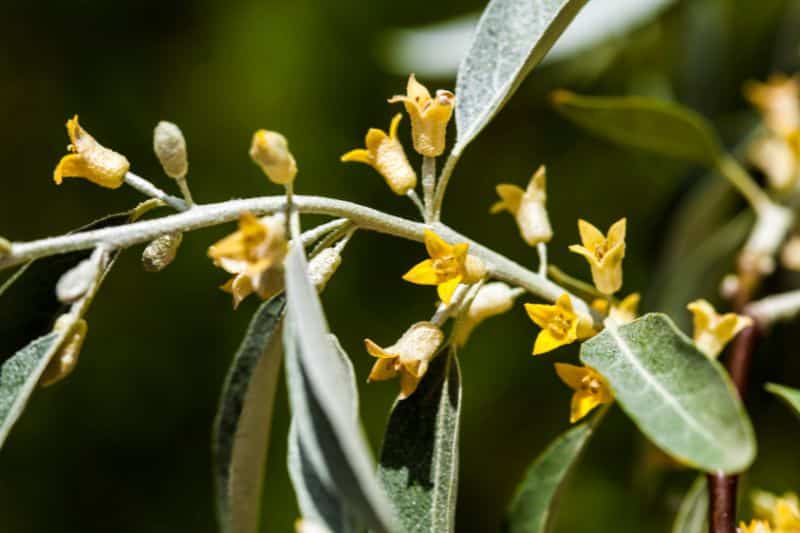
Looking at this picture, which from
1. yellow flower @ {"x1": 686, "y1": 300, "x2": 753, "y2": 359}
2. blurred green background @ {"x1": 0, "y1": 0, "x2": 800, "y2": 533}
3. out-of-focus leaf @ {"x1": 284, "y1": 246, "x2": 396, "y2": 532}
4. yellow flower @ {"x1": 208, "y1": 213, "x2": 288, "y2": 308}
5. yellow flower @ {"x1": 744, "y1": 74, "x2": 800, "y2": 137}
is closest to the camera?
out-of-focus leaf @ {"x1": 284, "y1": 246, "x2": 396, "y2": 532}

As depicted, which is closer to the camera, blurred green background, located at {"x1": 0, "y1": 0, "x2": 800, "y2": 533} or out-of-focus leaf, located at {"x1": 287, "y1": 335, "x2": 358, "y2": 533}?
out-of-focus leaf, located at {"x1": 287, "y1": 335, "x2": 358, "y2": 533}

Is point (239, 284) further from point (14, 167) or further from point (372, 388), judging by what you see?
point (14, 167)

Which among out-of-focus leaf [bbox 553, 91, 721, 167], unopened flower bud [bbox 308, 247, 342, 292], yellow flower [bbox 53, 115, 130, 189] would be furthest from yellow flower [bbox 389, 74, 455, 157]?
out-of-focus leaf [bbox 553, 91, 721, 167]

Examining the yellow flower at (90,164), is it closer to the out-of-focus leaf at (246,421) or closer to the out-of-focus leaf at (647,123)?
the out-of-focus leaf at (246,421)

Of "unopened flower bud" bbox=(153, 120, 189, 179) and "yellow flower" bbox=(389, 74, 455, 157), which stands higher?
"unopened flower bud" bbox=(153, 120, 189, 179)

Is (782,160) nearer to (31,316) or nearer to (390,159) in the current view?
(390,159)

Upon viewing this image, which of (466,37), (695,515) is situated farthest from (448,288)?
(466,37)

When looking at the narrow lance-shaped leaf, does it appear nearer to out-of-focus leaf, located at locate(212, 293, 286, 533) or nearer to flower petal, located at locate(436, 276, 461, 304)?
out-of-focus leaf, located at locate(212, 293, 286, 533)

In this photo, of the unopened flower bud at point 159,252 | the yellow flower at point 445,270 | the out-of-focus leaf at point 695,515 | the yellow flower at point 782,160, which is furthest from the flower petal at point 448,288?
the yellow flower at point 782,160

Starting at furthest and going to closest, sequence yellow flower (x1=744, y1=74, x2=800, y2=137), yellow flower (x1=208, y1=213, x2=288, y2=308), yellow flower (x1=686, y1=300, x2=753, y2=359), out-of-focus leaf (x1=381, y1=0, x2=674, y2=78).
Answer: out-of-focus leaf (x1=381, y1=0, x2=674, y2=78) → yellow flower (x1=744, y1=74, x2=800, y2=137) → yellow flower (x1=686, y1=300, x2=753, y2=359) → yellow flower (x1=208, y1=213, x2=288, y2=308)
